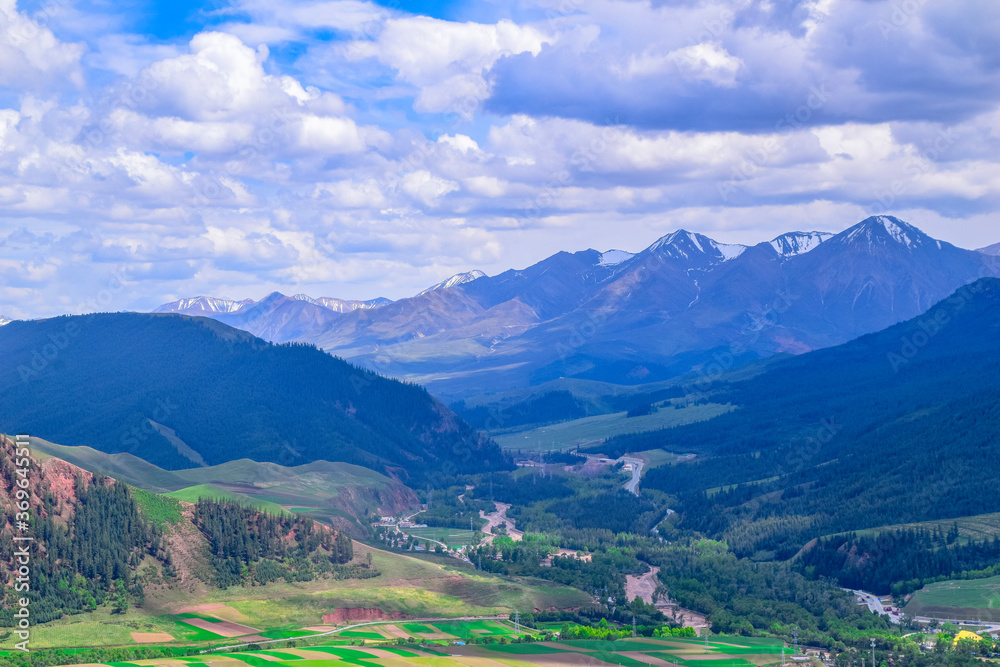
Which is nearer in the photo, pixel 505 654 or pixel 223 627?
pixel 505 654

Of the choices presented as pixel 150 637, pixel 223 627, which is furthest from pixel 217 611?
pixel 150 637

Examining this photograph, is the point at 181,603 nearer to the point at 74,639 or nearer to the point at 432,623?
the point at 74,639

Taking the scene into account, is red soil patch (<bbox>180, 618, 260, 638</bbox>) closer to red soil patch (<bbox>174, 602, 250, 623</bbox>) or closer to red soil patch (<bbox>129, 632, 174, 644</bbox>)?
red soil patch (<bbox>174, 602, 250, 623</bbox>)

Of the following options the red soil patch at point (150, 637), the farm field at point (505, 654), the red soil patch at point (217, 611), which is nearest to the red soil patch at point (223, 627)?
the red soil patch at point (217, 611)

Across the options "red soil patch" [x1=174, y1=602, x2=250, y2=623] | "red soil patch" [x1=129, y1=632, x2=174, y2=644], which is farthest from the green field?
"red soil patch" [x1=174, y1=602, x2=250, y2=623]

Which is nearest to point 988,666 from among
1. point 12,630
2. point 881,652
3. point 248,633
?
point 881,652

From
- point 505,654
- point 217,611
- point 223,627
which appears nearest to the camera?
point 505,654

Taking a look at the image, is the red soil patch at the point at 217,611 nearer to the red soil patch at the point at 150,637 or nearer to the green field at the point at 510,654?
the red soil patch at the point at 150,637

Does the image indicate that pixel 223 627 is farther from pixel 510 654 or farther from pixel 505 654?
pixel 510 654
